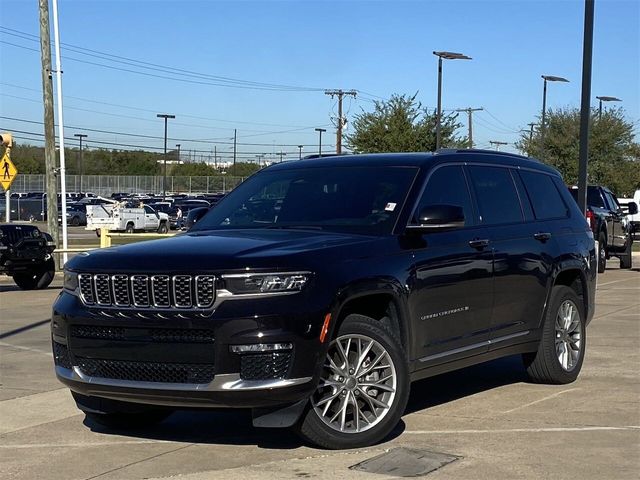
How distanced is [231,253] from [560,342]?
12.3 feet

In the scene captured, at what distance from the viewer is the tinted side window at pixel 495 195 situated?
305 inches

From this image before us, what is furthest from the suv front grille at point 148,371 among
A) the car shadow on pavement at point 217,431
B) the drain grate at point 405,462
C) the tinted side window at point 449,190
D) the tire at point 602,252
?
the tire at point 602,252

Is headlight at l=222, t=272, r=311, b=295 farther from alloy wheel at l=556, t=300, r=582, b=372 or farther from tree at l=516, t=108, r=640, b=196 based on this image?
tree at l=516, t=108, r=640, b=196

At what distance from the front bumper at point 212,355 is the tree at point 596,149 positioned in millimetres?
47361

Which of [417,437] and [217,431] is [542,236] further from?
[217,431]

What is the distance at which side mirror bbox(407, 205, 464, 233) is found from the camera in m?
6.68

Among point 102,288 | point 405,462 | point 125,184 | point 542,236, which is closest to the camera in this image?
point 405,462

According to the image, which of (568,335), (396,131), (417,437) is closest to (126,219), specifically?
(396,131)

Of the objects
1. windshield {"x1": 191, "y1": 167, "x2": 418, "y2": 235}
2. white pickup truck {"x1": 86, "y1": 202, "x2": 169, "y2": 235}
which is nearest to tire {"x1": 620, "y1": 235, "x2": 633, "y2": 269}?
windshield {"x1": 191, "y1": 167, "x2": 418, "y2": 235}

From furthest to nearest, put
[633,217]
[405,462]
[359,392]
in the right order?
[633,217], [359,392], [405,462]

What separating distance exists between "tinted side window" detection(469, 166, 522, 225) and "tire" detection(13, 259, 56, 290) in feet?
43.9

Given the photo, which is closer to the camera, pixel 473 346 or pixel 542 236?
pixel 473 346

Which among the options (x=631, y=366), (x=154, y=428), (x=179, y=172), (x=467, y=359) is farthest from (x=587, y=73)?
(x=179, y=172)

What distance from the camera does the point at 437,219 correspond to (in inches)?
263
